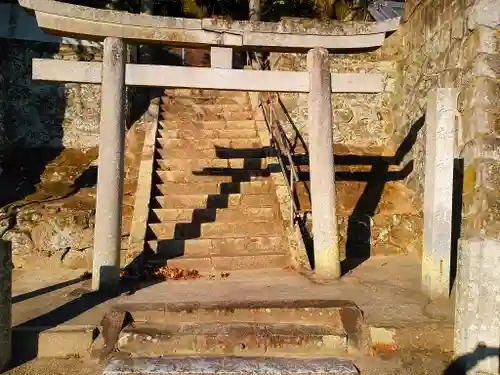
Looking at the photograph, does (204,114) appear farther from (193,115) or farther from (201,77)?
(201,77)

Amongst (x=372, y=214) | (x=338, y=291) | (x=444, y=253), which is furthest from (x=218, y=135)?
(x=444, y=253)

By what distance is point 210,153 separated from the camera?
852 centimetres

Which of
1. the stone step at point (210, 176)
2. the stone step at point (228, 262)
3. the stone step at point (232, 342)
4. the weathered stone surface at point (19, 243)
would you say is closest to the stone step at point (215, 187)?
the stone step at point (210, 176)

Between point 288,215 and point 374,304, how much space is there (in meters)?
2.54

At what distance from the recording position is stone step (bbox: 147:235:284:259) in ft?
21.6

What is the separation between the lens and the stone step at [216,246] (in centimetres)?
659

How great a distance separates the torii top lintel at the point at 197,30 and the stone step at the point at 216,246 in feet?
8.53

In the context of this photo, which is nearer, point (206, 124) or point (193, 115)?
point (206, 124)

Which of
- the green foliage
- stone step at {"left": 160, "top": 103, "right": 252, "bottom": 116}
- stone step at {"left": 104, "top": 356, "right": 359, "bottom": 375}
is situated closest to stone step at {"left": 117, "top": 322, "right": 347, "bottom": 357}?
stone step at {"left": 104, "top": 356, "right": 359, "bottom": 375}

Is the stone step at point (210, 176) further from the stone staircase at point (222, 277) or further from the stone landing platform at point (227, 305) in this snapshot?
the stone landing platform at point (227, 305)

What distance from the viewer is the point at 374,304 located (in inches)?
186

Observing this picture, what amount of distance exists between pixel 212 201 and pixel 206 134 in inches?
76.4

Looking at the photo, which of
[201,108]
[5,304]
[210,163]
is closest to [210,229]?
[210,163]

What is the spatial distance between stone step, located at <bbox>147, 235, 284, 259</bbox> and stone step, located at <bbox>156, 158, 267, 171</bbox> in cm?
177
